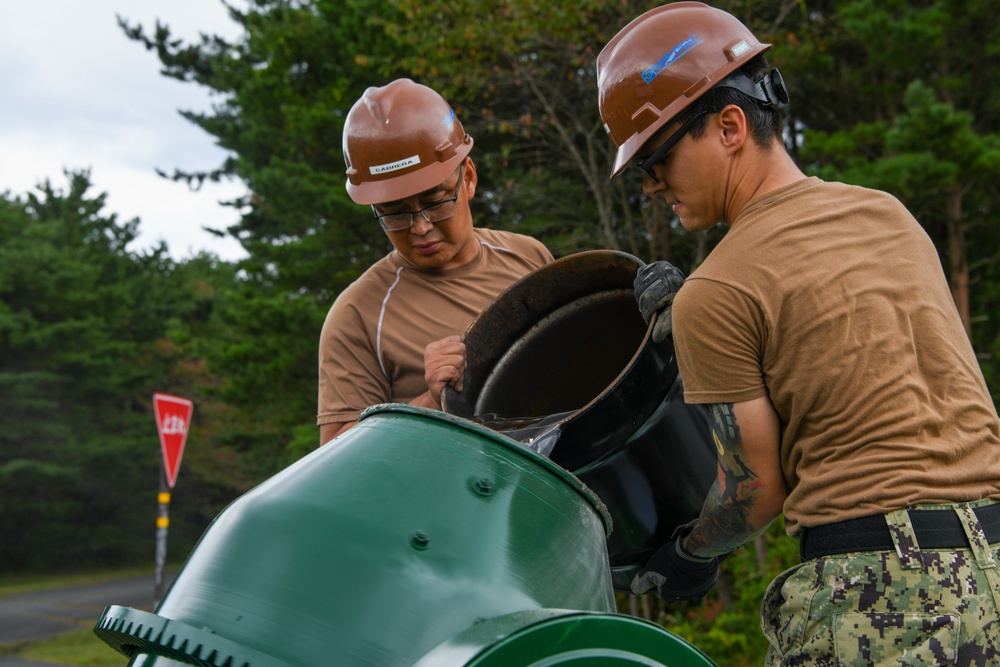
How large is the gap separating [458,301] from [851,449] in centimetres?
143

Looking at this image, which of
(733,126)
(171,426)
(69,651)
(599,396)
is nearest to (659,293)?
(599,396)

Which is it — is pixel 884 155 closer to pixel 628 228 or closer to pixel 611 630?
pixel 628 228

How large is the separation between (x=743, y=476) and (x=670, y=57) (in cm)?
85

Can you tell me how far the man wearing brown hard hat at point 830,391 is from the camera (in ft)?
5.69

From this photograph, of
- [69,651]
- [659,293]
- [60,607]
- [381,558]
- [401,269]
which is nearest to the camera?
[381,558]

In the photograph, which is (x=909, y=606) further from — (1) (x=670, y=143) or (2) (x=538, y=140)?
(2) (x=538, y=140)

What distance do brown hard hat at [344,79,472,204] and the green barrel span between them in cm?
109

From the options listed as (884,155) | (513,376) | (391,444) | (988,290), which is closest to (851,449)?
(391,444)

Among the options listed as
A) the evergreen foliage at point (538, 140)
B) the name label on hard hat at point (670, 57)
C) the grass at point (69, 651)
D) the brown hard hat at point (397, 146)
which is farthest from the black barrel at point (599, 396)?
the grass at point (69, 651)

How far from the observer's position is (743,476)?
77.5 inches

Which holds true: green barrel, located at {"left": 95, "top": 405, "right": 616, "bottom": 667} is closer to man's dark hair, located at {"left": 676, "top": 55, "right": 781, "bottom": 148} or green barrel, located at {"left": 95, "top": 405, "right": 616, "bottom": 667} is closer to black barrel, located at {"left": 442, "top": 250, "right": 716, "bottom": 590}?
black barrel, located at {"left": 442, "top": 250, "right": 716, "bottom": 590}

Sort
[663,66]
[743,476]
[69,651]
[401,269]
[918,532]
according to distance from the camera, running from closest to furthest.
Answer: [918,532] → [743,476] → [663,66] → [401,269] → [69,651]

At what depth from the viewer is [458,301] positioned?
2986mm

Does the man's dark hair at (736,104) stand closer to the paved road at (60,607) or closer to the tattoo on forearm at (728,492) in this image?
the tattoo on forearm at (728,492)
